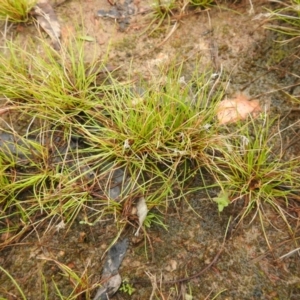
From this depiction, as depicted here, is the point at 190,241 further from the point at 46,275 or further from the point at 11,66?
the point at 11,66

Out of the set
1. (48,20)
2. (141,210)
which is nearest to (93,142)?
(141,210)

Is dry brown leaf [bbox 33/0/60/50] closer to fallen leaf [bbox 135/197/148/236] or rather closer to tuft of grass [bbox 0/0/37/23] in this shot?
tuft of grass [bbox 0/0/37/23]

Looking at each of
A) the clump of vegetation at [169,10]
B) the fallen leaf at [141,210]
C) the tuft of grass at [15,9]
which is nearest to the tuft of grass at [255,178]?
the fallen leaf at [141,210]

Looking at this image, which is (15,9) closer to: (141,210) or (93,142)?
(93,142)

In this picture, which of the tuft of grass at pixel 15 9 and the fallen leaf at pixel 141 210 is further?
the tuft of grass at pixel 15 9

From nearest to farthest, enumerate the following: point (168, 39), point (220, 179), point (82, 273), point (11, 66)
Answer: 1. point (82, 273)
2. point (220, 179)
3. point (11, 66)
4. point (168, 39)

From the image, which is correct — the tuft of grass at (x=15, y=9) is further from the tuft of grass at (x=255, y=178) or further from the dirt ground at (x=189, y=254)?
the tuft of grass at (x=255, y=178)

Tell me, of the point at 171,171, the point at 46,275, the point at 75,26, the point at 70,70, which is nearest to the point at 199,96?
the point at 171,171

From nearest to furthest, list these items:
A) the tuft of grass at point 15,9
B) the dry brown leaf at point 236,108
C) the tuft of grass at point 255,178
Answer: the tuft of grass at point 255,178, the dry brown leaf at point 236,108, the tuft of grass at point 15,9
